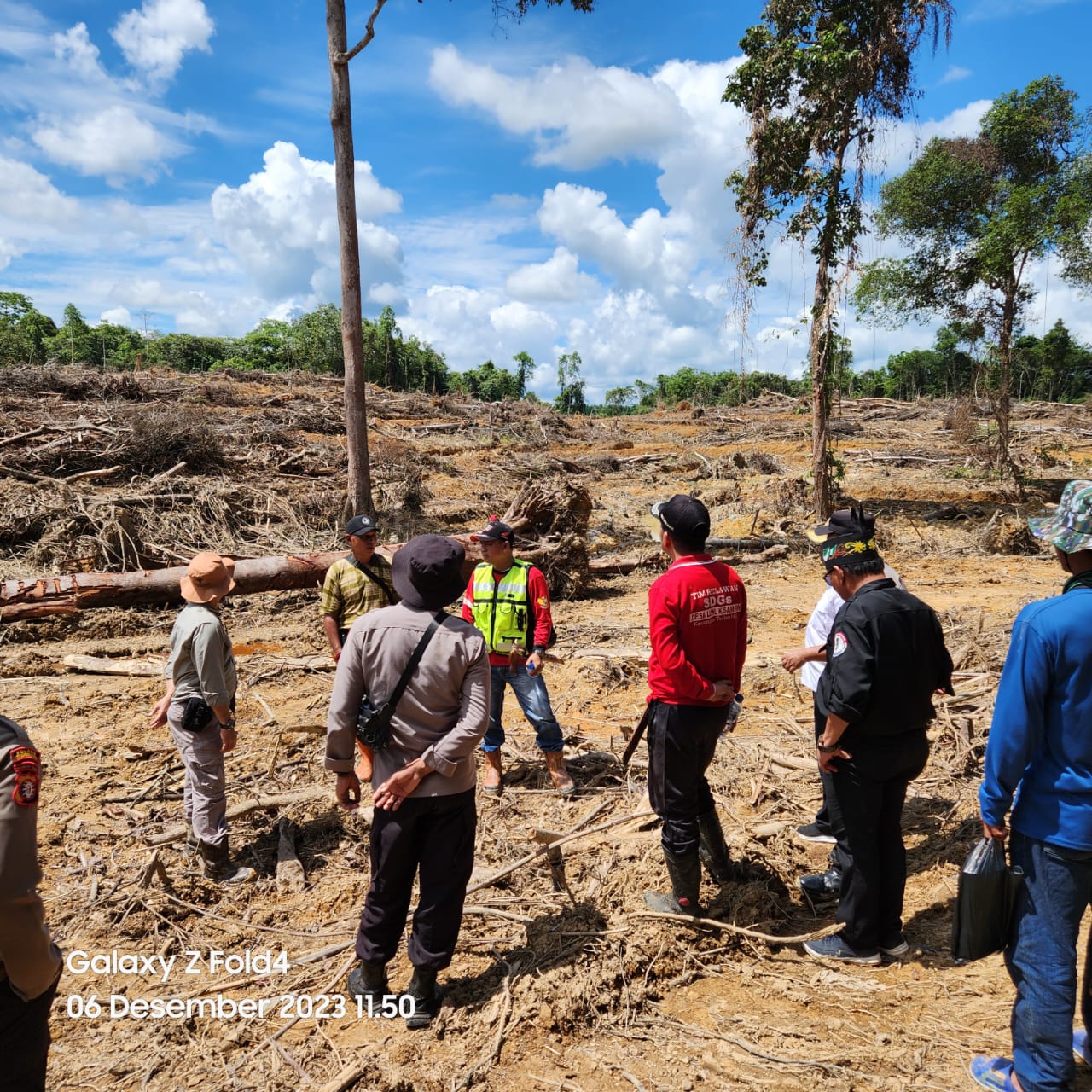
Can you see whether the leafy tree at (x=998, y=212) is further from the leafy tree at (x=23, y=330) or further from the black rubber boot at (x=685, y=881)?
the leafy tree at (x=23, y=330)

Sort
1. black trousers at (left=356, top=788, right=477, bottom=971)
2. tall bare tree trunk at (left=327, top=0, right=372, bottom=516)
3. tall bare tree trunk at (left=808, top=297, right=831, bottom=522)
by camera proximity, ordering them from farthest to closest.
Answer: tall bare tree trunk at (left=808, top=297, right=831, bottom=522) → tall bare tree trunk at (left=327, top=0, right=372, bottom=516) → black trousers at (left=356, top=788, right=477, bottom=971)

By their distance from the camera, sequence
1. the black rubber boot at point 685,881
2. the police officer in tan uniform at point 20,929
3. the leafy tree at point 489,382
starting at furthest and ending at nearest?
the leafy tree at point 489,382
the black rubber boot at point 685,881
the police officer in tan uniform at point 20,929

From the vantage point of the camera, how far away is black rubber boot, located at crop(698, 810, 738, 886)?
3.62 metres

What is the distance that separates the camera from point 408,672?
2838 mm

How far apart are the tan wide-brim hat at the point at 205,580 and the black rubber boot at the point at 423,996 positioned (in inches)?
84.3

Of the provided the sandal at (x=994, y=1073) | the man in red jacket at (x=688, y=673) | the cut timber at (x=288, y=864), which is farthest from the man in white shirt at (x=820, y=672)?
the cut timber at (x=288, y=864)

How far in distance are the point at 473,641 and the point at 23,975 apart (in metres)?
1.67

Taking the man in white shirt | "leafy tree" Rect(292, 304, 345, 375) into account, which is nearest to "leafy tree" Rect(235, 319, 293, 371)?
"leafy tree" Rect(292, 304, 345, 375)

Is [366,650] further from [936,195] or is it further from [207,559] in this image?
[936,195]

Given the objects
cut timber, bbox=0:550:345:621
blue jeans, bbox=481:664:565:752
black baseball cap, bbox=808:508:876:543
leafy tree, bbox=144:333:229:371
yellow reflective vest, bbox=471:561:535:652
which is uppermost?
leafy tree, bbox=144:333:229:371

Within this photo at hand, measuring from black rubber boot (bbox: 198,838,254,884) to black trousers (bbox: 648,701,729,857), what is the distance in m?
2.41

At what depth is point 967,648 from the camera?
659 cm

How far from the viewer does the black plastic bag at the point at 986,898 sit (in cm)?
237

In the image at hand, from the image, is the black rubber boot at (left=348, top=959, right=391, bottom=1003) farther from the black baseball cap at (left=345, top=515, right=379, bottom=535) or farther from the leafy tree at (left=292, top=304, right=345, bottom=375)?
the leafy tree at (left=292, top=304, right=345, bottom=375)
